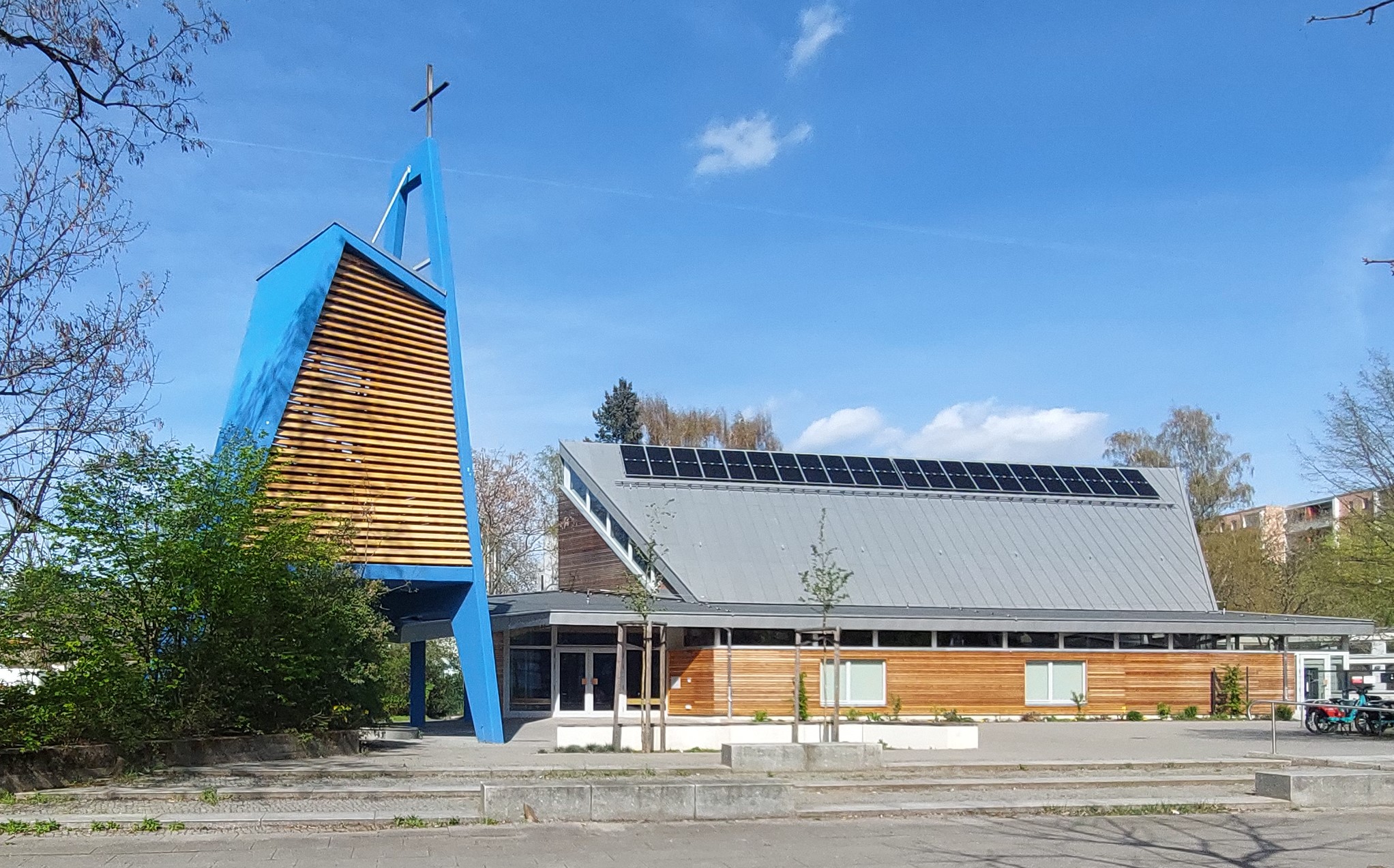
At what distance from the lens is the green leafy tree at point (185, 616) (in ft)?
47.9

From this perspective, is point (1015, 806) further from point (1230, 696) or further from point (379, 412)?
point (1230, 696)

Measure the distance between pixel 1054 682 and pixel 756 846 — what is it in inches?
922

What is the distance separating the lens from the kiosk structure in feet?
68.7

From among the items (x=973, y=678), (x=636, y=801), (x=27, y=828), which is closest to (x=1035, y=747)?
(x=973, y=678)

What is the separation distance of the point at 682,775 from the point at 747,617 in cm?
1407

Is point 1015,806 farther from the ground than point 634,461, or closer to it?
closer to it

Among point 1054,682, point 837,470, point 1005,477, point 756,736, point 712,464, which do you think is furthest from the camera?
point 1005,477

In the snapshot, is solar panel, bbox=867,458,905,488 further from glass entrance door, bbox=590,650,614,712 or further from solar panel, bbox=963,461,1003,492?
glass entrance door, bbox=590,650,614,712

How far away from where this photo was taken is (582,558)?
35.7m

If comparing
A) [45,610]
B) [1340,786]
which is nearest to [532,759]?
[45,610]

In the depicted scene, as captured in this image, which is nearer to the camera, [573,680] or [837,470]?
[573,680]

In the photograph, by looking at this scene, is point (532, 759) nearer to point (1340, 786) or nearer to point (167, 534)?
point (167, 534)

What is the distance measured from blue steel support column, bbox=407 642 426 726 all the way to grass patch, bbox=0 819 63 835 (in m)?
16.9

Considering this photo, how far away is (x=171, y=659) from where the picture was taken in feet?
54.5
